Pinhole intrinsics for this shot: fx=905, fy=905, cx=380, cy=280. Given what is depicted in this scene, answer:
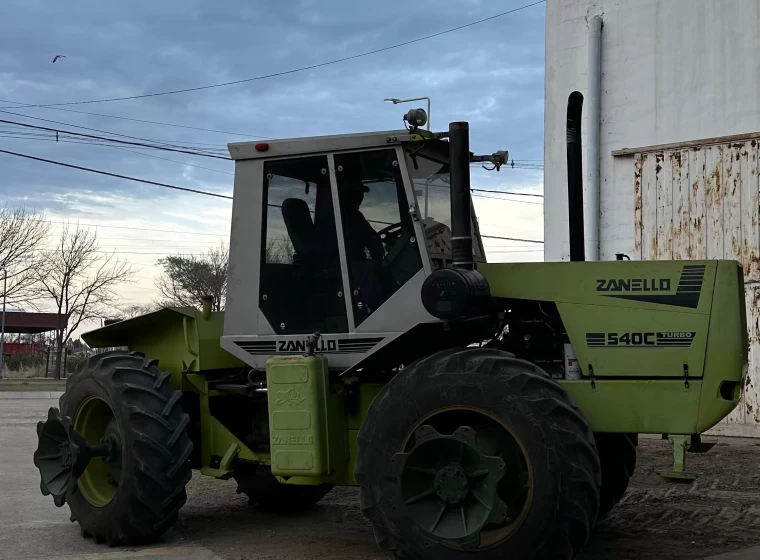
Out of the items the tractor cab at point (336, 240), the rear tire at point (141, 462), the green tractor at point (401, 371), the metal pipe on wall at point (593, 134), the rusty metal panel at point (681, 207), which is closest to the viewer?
the green tractor at point (401, 371)

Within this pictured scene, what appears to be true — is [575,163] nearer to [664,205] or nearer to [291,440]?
[291,440]

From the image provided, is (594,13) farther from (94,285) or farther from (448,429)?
(94,285)

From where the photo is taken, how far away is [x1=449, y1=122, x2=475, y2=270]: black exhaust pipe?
5.46 m

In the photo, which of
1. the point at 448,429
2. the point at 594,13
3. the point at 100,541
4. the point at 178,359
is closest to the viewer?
the point at 448,429

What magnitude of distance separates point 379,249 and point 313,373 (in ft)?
3.12

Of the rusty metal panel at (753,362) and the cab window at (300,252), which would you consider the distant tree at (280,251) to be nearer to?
the cab window at (300,252)

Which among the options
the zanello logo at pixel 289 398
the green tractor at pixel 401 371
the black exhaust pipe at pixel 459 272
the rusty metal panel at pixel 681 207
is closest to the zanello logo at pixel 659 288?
the green tractor at pixel 401 371

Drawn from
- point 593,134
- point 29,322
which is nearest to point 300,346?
point 593,134

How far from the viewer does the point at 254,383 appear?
21.8 feet

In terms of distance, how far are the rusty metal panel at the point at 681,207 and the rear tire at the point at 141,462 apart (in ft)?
27.9

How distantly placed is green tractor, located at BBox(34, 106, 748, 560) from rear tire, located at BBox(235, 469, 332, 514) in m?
0.02

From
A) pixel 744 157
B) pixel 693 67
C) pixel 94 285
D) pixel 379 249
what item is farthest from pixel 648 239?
pixel 94 285

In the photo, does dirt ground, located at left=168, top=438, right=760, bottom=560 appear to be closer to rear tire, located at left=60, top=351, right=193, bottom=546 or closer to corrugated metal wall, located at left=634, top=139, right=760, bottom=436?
rear tire, located at left=60, top=351, right=193, bottom=546

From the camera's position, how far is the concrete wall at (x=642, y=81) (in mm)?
12539
